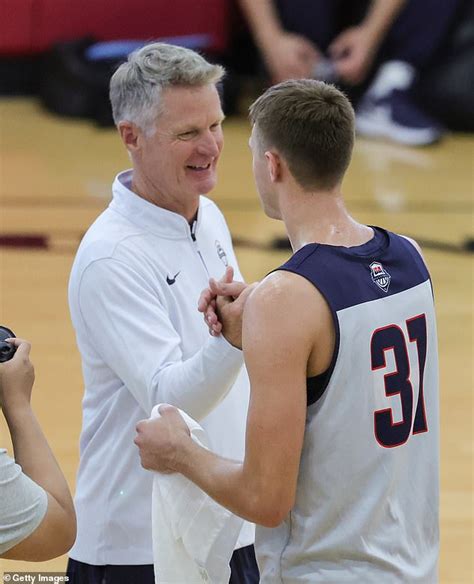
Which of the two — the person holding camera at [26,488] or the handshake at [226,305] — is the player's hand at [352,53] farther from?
the person holding camera at [26,488]

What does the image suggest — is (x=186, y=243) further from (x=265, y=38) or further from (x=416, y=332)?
(x=265, y=38)

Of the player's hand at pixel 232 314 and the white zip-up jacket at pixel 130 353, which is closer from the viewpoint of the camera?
the player's hand at pixel 232 314

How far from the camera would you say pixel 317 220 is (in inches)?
89.0

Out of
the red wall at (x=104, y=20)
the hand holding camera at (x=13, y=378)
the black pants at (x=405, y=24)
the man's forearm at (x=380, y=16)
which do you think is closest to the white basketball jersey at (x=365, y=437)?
the hand holding camera at (x=13, y=378)

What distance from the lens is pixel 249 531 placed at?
2877 millimetres

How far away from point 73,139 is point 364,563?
656cm

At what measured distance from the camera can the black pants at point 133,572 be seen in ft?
9.27

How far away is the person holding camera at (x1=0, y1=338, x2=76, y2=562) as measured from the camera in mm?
2055

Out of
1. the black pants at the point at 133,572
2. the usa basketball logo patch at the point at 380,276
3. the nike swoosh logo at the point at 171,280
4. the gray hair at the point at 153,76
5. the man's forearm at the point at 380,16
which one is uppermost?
the usa basketball logo patch at the point at 380,276

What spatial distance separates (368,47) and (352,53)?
13 cm

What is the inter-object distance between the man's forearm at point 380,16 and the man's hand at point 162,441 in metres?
6.83

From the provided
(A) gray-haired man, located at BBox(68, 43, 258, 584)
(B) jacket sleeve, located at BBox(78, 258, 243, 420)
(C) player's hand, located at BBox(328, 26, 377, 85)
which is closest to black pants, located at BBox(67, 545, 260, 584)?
(A) gray-haired man, located at BBox(68, 43, 258, 584)

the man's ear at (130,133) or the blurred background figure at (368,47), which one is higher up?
the man's ear at (130,133)

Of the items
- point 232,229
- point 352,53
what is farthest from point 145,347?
point 352,53
